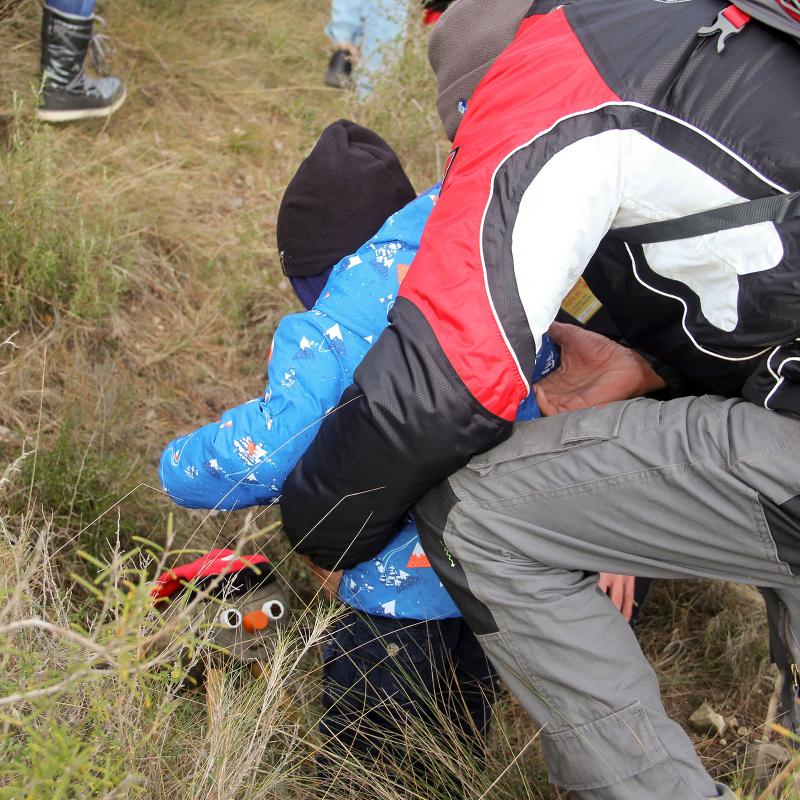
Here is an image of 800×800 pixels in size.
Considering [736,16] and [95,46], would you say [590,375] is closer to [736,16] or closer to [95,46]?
[736,16]

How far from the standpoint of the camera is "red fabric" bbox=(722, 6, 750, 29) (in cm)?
143

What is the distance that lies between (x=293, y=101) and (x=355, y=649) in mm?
3429

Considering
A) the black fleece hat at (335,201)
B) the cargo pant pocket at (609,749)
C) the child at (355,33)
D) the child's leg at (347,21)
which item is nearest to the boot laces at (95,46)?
the child at (355,33)

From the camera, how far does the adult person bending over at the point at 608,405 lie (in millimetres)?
1438

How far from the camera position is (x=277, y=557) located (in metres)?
2.51

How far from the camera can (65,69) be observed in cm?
357

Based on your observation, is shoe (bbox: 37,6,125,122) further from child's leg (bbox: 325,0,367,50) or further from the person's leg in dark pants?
the person's leg in dark pants

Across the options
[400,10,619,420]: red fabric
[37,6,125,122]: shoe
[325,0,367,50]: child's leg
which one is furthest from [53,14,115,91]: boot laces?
[400,10,619,420]: red fabric

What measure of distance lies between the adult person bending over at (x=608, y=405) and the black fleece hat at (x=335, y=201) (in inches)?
21.9

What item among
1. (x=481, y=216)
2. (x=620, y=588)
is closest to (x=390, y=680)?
(x=620, y=588)

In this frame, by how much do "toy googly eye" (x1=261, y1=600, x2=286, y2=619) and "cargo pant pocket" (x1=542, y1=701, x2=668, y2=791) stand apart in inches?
30.8

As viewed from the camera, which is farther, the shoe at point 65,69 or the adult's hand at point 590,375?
the shoe at point 65,69

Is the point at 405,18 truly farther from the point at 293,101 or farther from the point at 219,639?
the point at 219,639

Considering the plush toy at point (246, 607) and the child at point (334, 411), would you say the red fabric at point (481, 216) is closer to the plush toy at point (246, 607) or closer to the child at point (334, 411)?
the child at point (334, 411)
